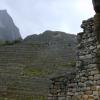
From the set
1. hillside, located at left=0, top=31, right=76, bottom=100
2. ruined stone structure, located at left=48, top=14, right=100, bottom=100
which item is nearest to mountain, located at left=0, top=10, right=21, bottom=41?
hillside, located at left=0, top=31, right=76, bottom=100

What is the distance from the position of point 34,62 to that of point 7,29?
32.0m

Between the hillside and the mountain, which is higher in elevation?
the mountain

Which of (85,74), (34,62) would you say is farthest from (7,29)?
(85,74)

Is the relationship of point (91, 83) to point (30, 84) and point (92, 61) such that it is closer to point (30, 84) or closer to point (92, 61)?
point (92, 61)

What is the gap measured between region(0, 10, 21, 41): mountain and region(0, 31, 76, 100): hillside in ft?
71.3

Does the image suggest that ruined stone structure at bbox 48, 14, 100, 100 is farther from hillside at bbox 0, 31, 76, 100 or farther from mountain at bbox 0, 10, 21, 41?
mountain at bbox 0, 10, 21, 41

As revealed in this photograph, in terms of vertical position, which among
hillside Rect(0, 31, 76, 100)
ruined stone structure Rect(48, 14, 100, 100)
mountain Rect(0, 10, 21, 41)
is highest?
mountain Rect(0, 10, 21, 41)

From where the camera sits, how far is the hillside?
3014 centimetres

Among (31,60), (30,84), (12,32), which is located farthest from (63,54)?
(12,32)

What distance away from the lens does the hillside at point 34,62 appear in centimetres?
3014

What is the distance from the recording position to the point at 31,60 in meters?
38.0

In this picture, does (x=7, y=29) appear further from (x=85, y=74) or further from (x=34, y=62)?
(x=85, y=74)

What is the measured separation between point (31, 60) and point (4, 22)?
34.6 m

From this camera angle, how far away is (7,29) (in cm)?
6881
